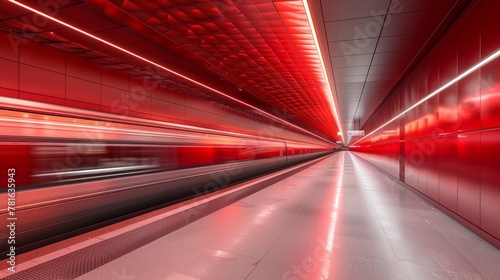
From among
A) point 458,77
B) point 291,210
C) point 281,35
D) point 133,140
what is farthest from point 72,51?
point 458,77

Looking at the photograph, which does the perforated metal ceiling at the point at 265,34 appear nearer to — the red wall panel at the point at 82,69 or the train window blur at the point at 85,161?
the red wall panel at the point at 82,69

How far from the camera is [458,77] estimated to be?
10.6 ft

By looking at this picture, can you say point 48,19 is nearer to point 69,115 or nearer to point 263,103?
point 69,115

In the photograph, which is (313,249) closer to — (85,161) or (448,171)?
(85,161)

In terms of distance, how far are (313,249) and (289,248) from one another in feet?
0.76

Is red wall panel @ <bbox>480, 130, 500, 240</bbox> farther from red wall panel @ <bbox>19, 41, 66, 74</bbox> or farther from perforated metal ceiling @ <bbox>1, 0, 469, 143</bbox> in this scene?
red wall panel @ <bbox>19, 41, 66, 74</bbox>

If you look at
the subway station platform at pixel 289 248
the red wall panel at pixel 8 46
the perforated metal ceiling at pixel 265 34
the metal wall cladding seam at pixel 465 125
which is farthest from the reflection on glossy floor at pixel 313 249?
the red wall panel at pixel 8 46

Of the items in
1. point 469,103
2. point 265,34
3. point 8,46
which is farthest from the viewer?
point 8,46

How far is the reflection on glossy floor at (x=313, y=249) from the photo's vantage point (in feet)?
6.07

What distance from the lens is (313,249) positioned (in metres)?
2.26

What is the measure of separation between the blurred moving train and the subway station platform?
0.27 m

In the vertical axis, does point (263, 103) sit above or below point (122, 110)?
above

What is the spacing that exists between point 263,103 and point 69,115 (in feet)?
34.2

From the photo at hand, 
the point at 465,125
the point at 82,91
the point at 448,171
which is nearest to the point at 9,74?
the point at 82,91
